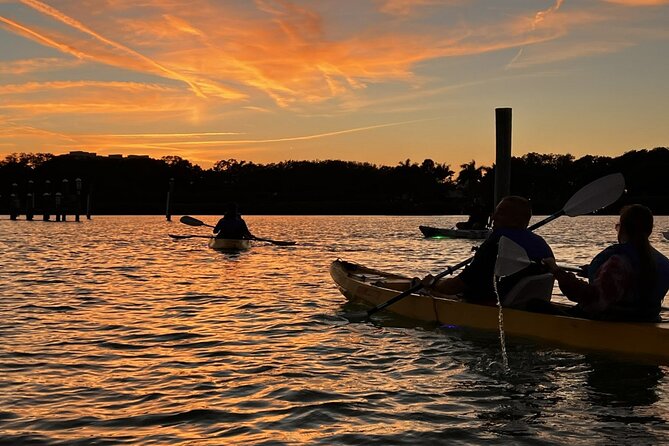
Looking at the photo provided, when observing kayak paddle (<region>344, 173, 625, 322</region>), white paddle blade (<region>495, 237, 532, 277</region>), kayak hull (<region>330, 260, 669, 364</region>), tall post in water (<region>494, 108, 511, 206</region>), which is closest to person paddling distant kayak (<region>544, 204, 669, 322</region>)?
kayak hull (<region>330, 260, 669, 364</region>)

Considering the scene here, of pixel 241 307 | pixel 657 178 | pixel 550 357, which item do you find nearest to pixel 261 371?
pixel 550 357

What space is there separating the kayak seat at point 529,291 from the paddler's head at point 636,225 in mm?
1538

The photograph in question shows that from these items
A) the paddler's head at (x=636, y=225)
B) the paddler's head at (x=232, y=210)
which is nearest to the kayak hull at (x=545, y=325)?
the paddler's head at (x=636, y=225)

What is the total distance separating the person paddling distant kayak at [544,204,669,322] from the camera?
23.4ft

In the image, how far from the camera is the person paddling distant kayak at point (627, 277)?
7.14 metres

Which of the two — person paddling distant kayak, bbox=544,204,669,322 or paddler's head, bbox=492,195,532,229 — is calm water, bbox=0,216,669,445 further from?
paddler's head, bbox=492,195,532,229

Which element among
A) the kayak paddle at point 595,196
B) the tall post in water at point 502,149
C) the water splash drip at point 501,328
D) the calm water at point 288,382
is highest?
the tall post in water at point 502,149

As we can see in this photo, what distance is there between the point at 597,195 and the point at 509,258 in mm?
2761

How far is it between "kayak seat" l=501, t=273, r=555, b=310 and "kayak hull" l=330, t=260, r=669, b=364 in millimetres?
155

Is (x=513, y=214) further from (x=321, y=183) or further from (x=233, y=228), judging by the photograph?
(x=321, y=183)

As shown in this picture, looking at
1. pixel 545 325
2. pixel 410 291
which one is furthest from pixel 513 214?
pixel 410 291

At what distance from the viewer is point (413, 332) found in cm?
1005

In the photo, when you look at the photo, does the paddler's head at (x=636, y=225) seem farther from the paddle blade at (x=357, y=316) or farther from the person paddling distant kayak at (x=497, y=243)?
the paddle blade at (x=357, y=316)

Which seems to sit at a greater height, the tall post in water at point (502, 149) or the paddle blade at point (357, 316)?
the tall post in water at point (502, 149)
